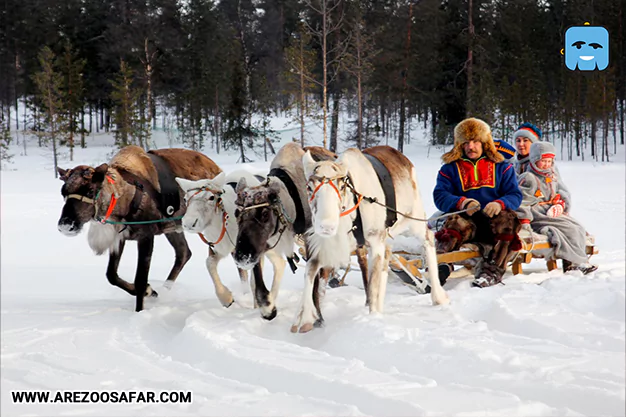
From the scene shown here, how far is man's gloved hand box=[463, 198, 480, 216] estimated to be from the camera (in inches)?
250

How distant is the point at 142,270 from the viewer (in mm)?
6113

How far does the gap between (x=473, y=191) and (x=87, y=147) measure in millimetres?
36444

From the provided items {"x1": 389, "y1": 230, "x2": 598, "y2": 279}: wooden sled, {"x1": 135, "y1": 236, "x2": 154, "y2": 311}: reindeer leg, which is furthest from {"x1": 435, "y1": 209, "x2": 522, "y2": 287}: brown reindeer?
{"x1": 135, "y1": 236, "x2": 154, "y2": 311}: reindeer leg

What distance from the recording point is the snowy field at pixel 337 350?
3.44m

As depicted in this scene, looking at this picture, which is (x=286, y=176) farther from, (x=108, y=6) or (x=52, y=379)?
(x=108, y=6)

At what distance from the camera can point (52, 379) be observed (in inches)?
160

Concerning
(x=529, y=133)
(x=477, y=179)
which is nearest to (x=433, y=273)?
(x=477, y=179)

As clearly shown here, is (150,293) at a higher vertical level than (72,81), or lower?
lower

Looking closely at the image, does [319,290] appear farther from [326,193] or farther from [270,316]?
[326,193]

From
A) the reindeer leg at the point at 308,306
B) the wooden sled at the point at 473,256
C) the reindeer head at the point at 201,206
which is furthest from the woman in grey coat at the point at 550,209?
the reindeer head at the point at 201,206

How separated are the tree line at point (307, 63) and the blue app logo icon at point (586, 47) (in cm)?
1764

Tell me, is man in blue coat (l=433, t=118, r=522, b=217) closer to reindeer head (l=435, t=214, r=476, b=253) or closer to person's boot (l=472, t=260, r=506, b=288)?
reindeer head (l=435, t=214, r=476, b=253)

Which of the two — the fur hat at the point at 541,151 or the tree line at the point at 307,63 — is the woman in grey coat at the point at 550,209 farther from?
the tree line at the point at 307,63

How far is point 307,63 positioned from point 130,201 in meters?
21.5
